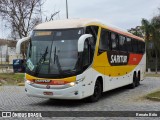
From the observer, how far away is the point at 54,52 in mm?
14039

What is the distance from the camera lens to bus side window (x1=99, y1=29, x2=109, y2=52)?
52.3 ft

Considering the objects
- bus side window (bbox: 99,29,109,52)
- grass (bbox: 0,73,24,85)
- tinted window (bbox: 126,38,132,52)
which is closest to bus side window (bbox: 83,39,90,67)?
bus side window (bbox: 99,29,109,52)

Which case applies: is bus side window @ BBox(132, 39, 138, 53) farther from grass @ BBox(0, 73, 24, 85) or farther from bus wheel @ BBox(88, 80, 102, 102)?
grass @ BBox(0, 73, 24, 85)

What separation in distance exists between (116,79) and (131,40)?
14.4 ft

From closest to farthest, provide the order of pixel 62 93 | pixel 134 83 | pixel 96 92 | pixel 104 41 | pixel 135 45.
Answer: pixel 62 93 < pixel 96 92 < pixel 104 41 < pixel 134 83 < pixel 135 45

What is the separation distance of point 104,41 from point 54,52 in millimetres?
3219

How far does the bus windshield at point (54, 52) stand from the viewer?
45.2 feet

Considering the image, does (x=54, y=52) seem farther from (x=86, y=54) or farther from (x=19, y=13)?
(x=19, y=13)

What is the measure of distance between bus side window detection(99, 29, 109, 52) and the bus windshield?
74.2 inches

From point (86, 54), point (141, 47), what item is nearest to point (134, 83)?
point (141, 47)

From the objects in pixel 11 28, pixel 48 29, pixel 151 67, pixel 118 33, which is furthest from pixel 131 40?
pixel 151 67

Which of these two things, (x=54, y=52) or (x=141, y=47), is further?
(x=141, y=47)

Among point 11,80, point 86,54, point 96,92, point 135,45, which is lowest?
point 11,80

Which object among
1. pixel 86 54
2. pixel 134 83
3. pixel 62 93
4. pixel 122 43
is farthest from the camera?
pixel 134 83
